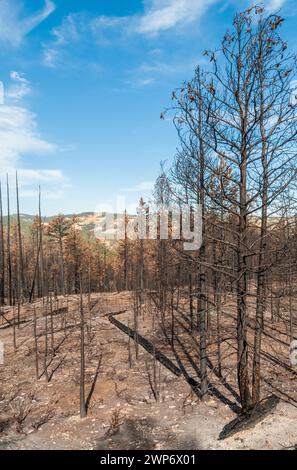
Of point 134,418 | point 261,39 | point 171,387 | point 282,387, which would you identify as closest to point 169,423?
point 134,418

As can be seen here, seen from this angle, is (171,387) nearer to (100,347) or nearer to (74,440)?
(74,440)

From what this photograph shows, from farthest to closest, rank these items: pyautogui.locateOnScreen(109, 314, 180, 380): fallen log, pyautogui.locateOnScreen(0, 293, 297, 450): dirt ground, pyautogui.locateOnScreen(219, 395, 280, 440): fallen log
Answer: pyautogui.locateOnScreen(109, 314, 180, 380): fallen log
pyautogui.locateOnScreen(0, 293, 297, 450): dirt ground
pyautogui.locateOnScreen(219, 395, 280, 440): fallen log

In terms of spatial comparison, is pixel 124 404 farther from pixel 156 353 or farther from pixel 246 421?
pixel 156 353

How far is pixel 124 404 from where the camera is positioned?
12000mm

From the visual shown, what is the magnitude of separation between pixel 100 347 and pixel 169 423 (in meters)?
9.22

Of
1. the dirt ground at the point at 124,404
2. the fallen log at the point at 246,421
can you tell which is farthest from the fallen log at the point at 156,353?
the fallen log at the point at 246,421

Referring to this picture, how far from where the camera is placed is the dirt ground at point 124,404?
368 inches

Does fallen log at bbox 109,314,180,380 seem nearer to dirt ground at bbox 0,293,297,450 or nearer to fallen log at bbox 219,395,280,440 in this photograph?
dirt ground at bbox 0,293,297,450

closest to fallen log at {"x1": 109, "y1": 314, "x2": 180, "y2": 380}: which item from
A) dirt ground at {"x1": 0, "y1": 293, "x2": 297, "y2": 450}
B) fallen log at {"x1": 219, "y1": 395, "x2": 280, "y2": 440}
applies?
dirt ground at {"x1": 0, "y1": 293, "x2": 297, "y2": 450}

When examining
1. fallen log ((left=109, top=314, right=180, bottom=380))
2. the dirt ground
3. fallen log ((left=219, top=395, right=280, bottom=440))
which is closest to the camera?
fallen log ((left=219, top=395, right=280, bottom=440))

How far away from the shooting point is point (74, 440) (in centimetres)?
975

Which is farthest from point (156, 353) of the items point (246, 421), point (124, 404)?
point (246, 421)

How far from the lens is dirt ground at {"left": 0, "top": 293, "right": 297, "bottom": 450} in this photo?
9344mm

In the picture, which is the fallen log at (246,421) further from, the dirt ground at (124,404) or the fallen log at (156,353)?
the fallen log at (156,353)
